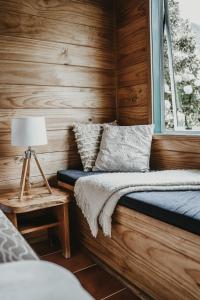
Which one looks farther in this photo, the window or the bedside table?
the window

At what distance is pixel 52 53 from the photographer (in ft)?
8.00

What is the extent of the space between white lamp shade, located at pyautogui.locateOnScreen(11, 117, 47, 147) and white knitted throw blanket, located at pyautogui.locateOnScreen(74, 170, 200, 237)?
45cm

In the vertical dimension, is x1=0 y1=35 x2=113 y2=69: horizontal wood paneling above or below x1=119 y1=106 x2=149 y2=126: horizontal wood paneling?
above

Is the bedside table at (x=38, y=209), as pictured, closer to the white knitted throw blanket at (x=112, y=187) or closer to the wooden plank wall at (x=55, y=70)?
the white knitted throw blanket at (x=112, y=187)

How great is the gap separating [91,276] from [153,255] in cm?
55

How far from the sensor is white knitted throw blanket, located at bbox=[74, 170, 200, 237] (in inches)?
66.0

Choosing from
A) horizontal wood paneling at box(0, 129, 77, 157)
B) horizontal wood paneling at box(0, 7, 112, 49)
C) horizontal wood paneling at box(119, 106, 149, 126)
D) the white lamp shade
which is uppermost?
horizontal wood paneling at box(0, 7, 112, 49)

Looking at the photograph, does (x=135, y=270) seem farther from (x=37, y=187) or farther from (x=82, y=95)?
(x=82, y=95)

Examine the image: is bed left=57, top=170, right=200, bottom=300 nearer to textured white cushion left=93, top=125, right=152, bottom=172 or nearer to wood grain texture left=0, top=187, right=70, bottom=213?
wood grain texture left=0, top=187, right=70, bottom=213

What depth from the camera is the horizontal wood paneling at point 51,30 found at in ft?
7.35

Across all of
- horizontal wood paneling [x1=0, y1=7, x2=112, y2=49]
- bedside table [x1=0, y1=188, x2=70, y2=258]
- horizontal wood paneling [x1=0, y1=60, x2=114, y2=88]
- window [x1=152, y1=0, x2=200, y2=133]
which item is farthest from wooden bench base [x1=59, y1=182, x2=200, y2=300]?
horizontal wood paneling [x1=0, y1=7, x2=112, y2=49]

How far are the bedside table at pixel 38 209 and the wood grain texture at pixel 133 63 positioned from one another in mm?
1025

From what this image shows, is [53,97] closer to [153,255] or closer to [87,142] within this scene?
[87,142]

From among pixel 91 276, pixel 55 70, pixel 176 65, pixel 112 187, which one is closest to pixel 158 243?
pixel 112 187
